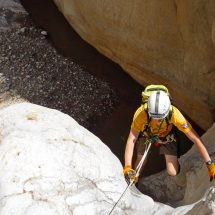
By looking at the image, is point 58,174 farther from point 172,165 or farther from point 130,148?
point 172,165

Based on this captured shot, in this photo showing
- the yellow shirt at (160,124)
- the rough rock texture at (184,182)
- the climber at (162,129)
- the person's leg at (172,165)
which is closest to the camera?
the climber at (162,129)

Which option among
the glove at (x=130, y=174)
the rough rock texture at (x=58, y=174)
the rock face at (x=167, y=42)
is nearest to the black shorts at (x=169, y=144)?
the rough rock texture at (x=58, y=174)

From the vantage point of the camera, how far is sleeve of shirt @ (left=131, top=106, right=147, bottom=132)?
5184mm

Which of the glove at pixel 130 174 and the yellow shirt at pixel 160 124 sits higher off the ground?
the yellow shirt at pixel 160 124

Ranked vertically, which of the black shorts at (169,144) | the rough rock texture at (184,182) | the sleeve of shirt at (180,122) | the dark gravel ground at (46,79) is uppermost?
the sleeve of shirt at (180,122)

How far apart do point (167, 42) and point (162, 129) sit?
9.59 ft

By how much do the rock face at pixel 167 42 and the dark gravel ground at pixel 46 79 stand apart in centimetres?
100

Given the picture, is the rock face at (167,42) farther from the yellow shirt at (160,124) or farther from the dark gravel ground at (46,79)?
the yellow shirt at (160,124)

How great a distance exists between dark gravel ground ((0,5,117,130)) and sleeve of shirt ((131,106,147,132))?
4.31 metres

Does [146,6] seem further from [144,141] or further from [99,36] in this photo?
[144,141]

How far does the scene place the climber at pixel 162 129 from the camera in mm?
4875

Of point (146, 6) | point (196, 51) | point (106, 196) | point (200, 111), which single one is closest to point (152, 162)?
point (200, 111)

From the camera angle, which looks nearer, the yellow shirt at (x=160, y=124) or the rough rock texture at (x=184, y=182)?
the yellow shirt at (x=160, y=124)

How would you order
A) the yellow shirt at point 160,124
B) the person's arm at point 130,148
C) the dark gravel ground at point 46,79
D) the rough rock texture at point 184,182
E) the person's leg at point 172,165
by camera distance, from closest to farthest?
1. the yellow shirt at point 160,124
2. the person's arm at point 130,148
3. the rough rock texture at point 184,182
4. the person's leg at point 172,165
5. the dark gravel ground at point 46,79
